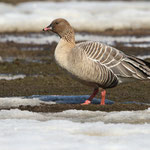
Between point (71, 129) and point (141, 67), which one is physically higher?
point (141, 67)

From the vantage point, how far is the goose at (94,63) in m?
10.9

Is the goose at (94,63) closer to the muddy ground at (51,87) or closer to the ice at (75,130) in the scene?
the muddy ground at (51,87)

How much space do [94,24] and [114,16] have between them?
4.16m

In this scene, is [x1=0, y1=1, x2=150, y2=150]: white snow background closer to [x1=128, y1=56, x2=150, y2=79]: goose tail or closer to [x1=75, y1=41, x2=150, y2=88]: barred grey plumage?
[x1=75, y1=41, x2=150, y2=88]: barred grey plumage

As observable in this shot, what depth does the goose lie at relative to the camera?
1091cm

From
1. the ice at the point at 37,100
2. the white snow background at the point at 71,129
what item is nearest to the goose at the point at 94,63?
the ice at the point at 37,100

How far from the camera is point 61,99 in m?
12.1

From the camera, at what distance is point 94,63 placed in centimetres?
1101

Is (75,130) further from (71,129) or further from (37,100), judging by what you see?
(37,100)

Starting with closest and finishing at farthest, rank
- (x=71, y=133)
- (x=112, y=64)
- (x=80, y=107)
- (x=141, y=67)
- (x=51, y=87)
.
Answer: (x=71, y=133), (x=80, y=107), (x=112, y=64), (x=141, y=67), (x=51, y=87)

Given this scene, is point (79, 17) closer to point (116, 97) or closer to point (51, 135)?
point (116, 97)

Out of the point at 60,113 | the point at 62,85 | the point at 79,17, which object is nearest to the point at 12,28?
the point at 79,17

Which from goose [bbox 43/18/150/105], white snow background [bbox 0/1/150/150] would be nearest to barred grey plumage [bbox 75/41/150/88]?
goose [bbox 43/18/150/105]

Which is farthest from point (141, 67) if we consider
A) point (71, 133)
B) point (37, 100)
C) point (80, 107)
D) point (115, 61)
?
point (71, 133)
